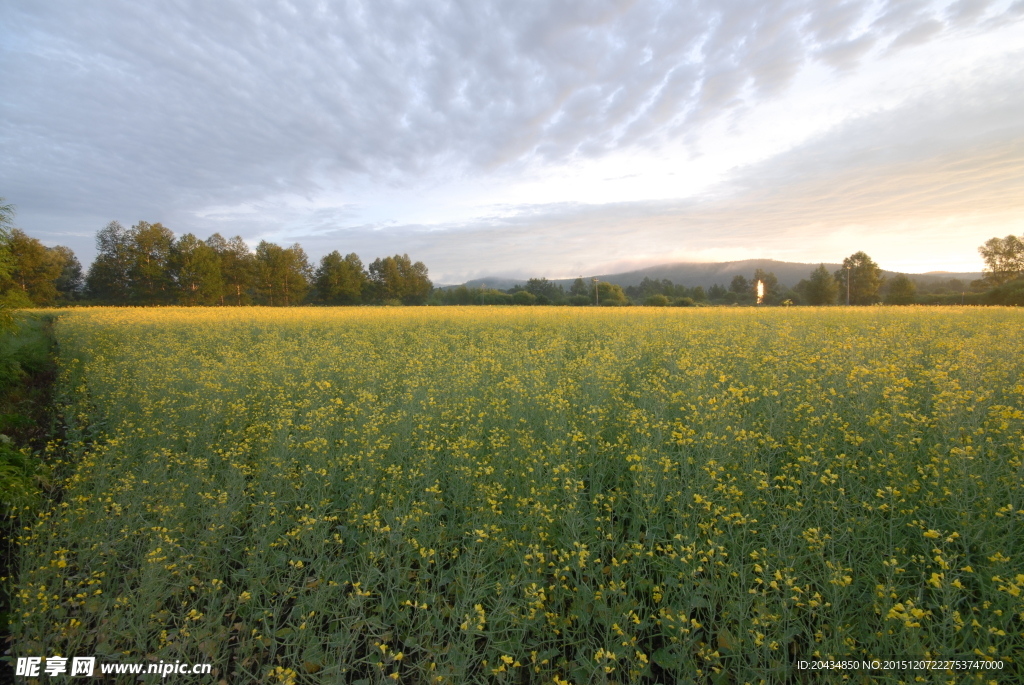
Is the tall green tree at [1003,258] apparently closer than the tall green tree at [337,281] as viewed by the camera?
Yes

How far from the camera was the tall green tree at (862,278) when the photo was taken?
53.2 m

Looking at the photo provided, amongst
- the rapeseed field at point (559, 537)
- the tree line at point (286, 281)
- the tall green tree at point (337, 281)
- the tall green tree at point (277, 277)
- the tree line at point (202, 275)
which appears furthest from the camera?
the tall green tree at point (337, 281)

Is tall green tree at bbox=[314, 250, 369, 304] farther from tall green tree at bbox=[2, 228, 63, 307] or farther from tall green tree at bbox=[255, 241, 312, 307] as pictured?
tall green tree at bbox=[2, 228, 63, 307]

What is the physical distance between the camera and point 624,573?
308 cm

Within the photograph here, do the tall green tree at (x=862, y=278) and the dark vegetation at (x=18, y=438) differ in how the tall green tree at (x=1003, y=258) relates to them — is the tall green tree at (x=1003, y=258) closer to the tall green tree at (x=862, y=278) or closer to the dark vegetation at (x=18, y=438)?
the tall green tree at (x=862, y=278)

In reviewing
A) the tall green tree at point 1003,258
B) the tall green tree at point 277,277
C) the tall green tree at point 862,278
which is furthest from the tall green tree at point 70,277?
the tall green tree at point 1003,258

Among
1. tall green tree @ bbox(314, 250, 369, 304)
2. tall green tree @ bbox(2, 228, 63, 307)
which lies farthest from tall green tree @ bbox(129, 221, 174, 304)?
tall green tree @ bbox(314, 250, 369, 304)

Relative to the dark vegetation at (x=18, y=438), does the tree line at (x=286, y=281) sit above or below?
above

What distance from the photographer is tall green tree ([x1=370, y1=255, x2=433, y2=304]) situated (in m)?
67.6

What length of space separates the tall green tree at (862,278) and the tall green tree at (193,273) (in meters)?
79.9

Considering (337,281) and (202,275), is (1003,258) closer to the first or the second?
(337,281)

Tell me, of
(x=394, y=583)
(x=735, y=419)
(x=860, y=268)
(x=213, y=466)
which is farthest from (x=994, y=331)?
(x=860, y=268)

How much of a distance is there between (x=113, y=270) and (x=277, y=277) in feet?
62.8

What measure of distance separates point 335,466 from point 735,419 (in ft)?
13.1
